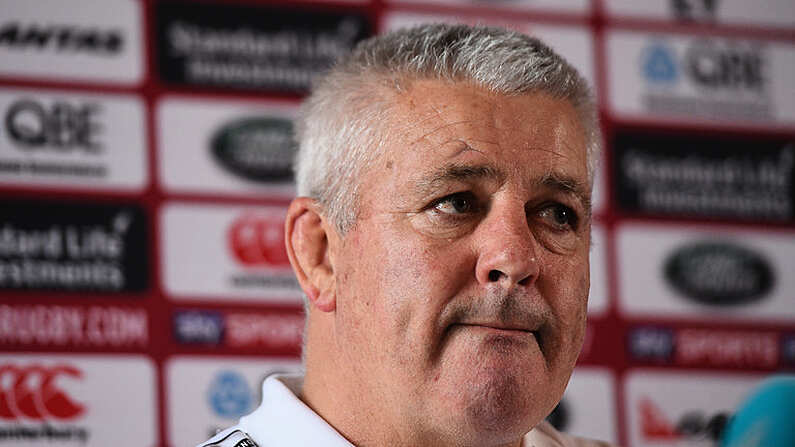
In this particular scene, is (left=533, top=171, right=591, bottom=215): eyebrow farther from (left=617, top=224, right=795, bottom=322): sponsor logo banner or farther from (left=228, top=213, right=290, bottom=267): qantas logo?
(left=617, top=224, right=795, bottom=322): sponsor logo banner

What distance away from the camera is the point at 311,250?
5.04ft

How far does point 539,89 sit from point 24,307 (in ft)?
4.69

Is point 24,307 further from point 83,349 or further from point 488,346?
point 488,346

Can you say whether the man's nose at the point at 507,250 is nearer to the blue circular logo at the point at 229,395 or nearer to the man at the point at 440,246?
the man at the point at 440,246

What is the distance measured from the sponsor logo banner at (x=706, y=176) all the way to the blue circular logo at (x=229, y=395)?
1.10m

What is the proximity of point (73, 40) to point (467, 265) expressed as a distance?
1.57 metres

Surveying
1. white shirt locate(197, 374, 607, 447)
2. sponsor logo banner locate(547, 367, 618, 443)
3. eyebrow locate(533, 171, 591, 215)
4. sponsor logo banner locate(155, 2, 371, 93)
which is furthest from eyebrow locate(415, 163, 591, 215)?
sponsor logo banner locate(547, 367, 618, 443)

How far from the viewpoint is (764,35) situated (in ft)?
10.5

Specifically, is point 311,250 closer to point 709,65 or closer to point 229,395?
point 229,395

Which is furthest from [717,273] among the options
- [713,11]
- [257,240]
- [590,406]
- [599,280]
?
[257,240]

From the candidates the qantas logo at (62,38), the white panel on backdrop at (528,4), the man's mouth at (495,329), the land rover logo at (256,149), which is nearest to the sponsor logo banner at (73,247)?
the land rover logo at (256,149)

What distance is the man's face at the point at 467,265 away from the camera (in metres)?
1.32

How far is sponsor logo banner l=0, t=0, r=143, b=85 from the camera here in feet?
8.39

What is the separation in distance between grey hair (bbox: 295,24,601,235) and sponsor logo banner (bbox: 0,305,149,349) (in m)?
1.05
